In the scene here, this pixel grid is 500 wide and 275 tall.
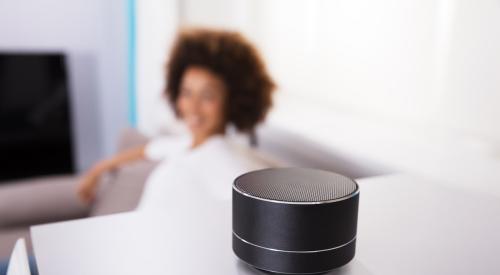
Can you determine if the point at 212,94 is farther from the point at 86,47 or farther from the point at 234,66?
the point at 86,47

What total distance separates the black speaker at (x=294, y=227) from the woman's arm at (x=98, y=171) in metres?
1.49

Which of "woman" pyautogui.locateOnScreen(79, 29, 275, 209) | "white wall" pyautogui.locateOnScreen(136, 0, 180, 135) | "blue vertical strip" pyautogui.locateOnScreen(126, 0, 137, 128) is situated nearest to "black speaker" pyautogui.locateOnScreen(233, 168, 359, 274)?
"woman" pyautogui.locateOnScreen(79, 29, 275, 209)

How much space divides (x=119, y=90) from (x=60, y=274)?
3182 mm

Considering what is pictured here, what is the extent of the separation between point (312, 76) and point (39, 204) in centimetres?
132

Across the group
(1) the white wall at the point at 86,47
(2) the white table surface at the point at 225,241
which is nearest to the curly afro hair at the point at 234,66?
(2) the white table surface at the point at 225,241

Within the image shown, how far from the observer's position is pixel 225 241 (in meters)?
0.71

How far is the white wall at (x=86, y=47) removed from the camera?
11.5 feet

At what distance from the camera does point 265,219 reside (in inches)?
23.6

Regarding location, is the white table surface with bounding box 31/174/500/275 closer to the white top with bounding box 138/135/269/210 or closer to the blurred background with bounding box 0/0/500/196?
the blurred background with bounding box 0/0/500/196

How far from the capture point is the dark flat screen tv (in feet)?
11.1

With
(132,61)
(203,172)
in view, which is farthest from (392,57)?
(132,61)

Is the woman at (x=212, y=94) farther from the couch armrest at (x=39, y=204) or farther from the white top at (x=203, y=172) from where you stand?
the couch armrest at (x=39, y=204)

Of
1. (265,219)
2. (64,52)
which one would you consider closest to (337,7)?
(265,219)

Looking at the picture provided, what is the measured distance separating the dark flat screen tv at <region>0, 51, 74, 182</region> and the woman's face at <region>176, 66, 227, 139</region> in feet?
6.46
